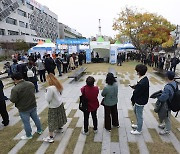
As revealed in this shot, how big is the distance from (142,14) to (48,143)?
2792cm

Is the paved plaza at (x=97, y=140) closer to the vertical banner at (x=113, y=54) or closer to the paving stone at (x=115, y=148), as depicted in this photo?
the paving stone at (x=115, y=148)

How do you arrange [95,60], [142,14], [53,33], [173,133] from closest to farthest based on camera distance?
[173,133] → [95,60] → [142,14] → [53,33]

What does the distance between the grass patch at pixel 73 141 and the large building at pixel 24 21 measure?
128 ft

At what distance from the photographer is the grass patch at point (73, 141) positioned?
3764 mm

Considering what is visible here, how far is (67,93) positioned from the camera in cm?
850

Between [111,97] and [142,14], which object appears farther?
[142,14]

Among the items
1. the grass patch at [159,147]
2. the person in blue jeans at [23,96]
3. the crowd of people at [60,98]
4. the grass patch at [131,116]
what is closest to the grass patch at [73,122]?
the crowd of people at [60,98]

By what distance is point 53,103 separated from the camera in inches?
153

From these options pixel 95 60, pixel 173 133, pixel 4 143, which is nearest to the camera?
pixel 4 143

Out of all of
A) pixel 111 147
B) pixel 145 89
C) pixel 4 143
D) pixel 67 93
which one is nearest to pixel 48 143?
pixel 4 143

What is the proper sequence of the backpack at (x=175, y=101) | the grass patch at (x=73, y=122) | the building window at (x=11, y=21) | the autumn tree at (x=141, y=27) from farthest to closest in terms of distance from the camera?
1. the building window at (x=11, y=21)
2. the autumn tree at (x=141, y=27)
3. the grass patch at (x=73, y=122)
4. the backpack at (x=175, y=101)

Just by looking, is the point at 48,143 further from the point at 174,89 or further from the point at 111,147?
the point at 174,89

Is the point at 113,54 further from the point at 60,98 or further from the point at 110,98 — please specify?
the point at 60,98

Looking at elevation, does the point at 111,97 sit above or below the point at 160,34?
below
